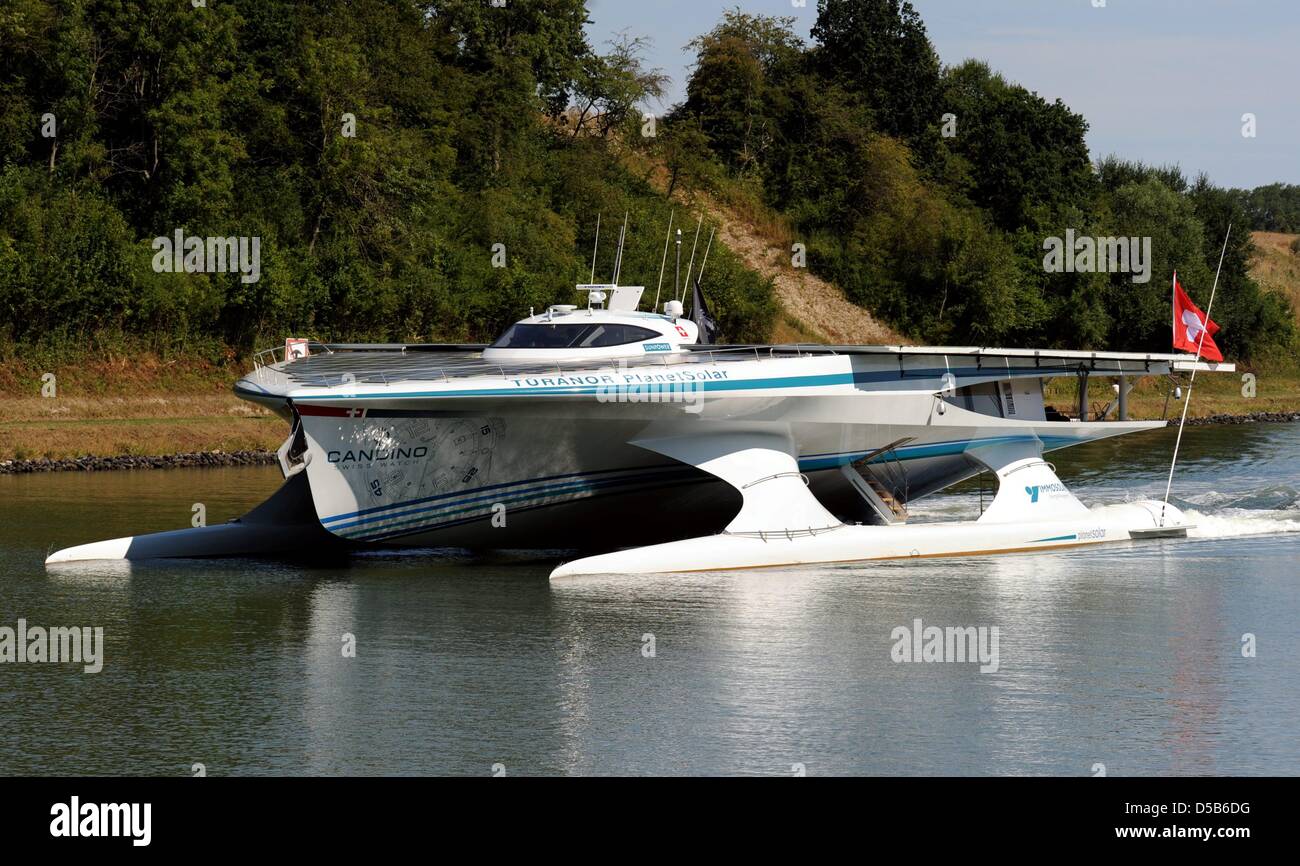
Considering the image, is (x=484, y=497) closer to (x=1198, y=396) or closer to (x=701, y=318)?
(x=701, y=318)

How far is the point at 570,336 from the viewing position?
21.6m

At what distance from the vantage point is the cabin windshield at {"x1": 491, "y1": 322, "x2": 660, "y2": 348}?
21594mm

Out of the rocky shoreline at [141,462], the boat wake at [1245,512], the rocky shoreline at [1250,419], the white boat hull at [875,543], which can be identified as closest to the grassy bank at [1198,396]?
the rocky shoreline at [1250,419]

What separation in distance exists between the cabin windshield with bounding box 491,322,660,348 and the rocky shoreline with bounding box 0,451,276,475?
14221mm

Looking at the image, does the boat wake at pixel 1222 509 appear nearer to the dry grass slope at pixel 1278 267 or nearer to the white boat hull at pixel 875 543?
the white boat hull at pixel 875 543

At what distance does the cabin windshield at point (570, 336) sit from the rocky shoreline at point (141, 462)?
14221 mm

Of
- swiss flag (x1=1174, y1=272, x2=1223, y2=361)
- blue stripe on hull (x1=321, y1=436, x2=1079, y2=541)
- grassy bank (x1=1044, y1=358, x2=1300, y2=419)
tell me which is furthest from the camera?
grassy bank (x1=1044, y1=358, x2=1300, y2=419)

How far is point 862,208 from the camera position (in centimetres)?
6888

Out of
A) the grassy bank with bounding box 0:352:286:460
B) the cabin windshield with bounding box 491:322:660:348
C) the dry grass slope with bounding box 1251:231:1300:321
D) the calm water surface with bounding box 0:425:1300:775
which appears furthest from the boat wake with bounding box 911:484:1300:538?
the dry grass slope with bounding box 1251:231:1300:321

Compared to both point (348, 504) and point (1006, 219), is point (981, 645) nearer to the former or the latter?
point (348, 504)

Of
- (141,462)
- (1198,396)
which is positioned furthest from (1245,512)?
(1198,396)

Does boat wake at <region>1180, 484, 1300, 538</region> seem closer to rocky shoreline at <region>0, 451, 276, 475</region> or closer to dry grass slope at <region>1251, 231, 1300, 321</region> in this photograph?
rocky shoreline at <region>0, 451, 276, 475</region>

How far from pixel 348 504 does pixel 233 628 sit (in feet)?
12.7
